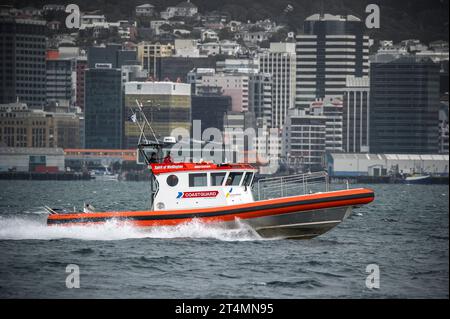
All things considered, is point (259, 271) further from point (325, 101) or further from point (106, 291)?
point (325, 101)

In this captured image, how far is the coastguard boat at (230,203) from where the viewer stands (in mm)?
34500

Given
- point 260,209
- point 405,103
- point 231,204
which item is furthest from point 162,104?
point 260,209

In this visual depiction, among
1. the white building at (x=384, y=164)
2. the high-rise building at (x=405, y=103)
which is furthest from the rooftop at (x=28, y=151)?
the high-rise building at (x=405, y=103)

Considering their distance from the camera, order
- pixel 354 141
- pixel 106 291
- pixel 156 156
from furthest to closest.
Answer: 1. pixel 354 141
2. pixel 156 156
3. pixel 106 291

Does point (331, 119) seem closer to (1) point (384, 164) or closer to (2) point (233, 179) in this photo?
(1) point (384, 164)

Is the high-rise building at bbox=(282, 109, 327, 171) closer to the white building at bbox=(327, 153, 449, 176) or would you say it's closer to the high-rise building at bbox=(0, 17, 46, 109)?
the white building at bbox=(327, 153, 449, 176)

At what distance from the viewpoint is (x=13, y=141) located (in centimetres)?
17350

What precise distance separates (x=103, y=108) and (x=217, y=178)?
151m

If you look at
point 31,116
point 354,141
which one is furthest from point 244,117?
point 31,116

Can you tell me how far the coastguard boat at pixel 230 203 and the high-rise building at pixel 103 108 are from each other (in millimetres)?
144390

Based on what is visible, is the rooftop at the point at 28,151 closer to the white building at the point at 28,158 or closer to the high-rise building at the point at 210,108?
the white building at the point at 28,158

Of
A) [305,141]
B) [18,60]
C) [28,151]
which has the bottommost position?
[28,151]

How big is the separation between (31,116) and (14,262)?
146463 millimetres

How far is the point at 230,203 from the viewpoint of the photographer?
35125 millimetres
